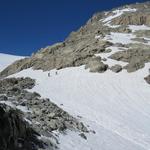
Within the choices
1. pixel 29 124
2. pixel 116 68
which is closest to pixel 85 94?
pixel 116 68

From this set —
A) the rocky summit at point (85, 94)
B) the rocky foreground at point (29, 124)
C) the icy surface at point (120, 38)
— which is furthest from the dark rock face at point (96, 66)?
the rocky foreground at point (29, 124)

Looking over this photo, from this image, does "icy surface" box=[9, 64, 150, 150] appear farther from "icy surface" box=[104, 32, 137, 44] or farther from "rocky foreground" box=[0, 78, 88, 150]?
"icy surface" box=[104, 32, 137, 44]

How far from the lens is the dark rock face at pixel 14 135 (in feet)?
52.9

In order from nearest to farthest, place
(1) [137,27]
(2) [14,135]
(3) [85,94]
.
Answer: (2) [14,135], (3) [85,94], (1) [137,27]

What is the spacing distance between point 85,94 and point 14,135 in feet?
82.2

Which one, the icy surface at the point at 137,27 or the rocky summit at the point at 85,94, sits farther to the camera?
the icy surface at the point at 137,27

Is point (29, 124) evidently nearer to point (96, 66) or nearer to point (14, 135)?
point (14, 135)

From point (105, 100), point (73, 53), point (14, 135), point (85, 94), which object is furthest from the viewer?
point (73, 53)

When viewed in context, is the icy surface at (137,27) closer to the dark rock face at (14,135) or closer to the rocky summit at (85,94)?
the rocky summit at (85,94)

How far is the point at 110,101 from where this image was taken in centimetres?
3856

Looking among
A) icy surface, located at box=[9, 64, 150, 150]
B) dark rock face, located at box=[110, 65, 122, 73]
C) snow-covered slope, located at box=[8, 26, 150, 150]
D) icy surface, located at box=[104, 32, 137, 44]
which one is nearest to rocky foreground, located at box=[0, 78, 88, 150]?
snow-covered slope, located at box=[8, 26, 150, 150]

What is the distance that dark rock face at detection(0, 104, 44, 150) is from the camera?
16120 mm

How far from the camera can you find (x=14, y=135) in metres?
16.9

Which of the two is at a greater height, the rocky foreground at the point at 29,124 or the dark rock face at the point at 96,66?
the dark rock face at the point at 96,66
